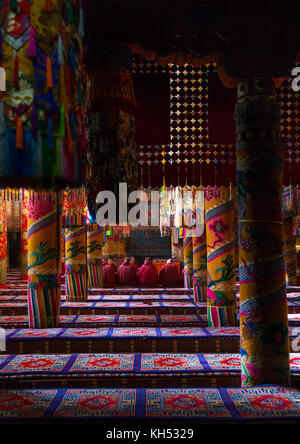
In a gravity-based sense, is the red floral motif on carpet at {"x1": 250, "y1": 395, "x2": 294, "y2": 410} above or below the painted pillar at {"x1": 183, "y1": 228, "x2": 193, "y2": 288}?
below

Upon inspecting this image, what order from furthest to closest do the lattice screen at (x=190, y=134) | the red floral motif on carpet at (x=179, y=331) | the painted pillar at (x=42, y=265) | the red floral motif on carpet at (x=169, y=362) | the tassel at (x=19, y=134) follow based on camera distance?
the painted pillar at (x=42, y=265) → the red floral motif on carpet at (x=179, y=331) → the red floral motif on carpet at (x=169, y=362) → the lattice screen at (x=190, y=134) → the tassel at (x=19, y=134)

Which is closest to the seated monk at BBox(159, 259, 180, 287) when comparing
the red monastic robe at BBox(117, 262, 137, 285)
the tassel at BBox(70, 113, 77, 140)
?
the red monastic robe at BBox(117, 262, 137, 285)

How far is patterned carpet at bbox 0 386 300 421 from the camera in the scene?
2.44m

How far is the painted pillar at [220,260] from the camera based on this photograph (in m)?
5.69

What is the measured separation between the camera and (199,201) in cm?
711

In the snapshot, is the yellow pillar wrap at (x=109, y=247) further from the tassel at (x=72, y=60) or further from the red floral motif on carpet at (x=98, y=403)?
the tassel at (x=72, y=60)

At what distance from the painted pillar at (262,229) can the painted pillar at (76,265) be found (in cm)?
582

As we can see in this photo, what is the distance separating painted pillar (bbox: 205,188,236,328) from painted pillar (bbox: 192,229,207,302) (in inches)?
85.6

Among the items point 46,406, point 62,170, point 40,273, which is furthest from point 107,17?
point 40,273

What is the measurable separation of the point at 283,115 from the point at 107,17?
4.83 ft

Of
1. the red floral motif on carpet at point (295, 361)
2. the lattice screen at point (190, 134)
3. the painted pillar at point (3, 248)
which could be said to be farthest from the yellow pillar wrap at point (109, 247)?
the lattice screen at point (190, 134)

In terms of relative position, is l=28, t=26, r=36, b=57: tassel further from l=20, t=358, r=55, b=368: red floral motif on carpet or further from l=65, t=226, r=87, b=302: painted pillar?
l=65, t=226, r=87, b=302: painted pillar

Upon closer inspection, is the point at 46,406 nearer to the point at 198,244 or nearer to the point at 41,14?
the point at 41,14

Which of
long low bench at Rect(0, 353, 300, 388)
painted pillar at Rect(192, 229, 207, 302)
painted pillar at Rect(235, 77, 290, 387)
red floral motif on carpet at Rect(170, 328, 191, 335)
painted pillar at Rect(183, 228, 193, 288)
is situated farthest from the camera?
painted pillar at Rect(183, 228, 193, 288)
